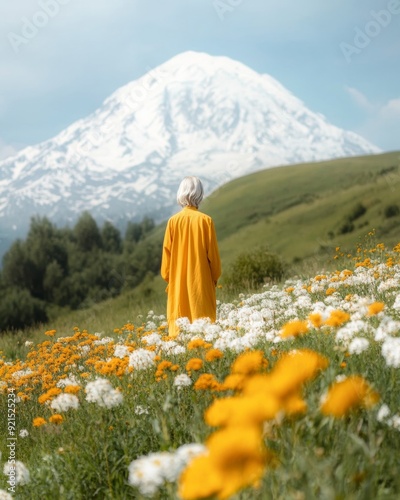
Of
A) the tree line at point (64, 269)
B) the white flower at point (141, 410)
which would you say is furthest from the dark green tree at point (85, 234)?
the white flower at point (141, 410)

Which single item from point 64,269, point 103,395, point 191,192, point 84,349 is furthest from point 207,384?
point 64,269

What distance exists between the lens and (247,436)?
1.52 m

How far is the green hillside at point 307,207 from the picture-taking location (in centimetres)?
4638

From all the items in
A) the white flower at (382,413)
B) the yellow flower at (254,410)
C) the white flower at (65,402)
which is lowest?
the white flower at (382,413)

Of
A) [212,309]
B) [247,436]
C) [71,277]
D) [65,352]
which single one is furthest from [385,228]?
[71,277]

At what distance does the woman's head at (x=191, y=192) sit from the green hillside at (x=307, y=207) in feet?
16.9

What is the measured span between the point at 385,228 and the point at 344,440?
118 ft

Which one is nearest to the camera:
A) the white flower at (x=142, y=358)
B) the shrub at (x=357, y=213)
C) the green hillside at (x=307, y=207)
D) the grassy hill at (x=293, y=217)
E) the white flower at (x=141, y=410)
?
the white flower at (x=141, y=410)

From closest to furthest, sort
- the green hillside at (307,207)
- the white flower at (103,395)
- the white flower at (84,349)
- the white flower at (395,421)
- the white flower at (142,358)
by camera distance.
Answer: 1. the white flower at (395,421)
2. the white flower at (103,395)
3. the white flower at (142,358)
4. the white flower at (84,349)
5. the green hillside at (307,207)

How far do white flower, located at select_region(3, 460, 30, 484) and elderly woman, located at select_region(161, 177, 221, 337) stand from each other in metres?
4.85

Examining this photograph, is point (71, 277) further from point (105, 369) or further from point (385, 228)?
point (105, 369)

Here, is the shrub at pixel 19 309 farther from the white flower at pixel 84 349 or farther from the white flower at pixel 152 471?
the white flower at pixel 152 471

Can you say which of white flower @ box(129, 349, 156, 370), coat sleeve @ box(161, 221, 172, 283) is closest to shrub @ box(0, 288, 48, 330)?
coat sleeve @ box(161, 221, 172, 283)

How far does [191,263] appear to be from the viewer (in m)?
8.71
